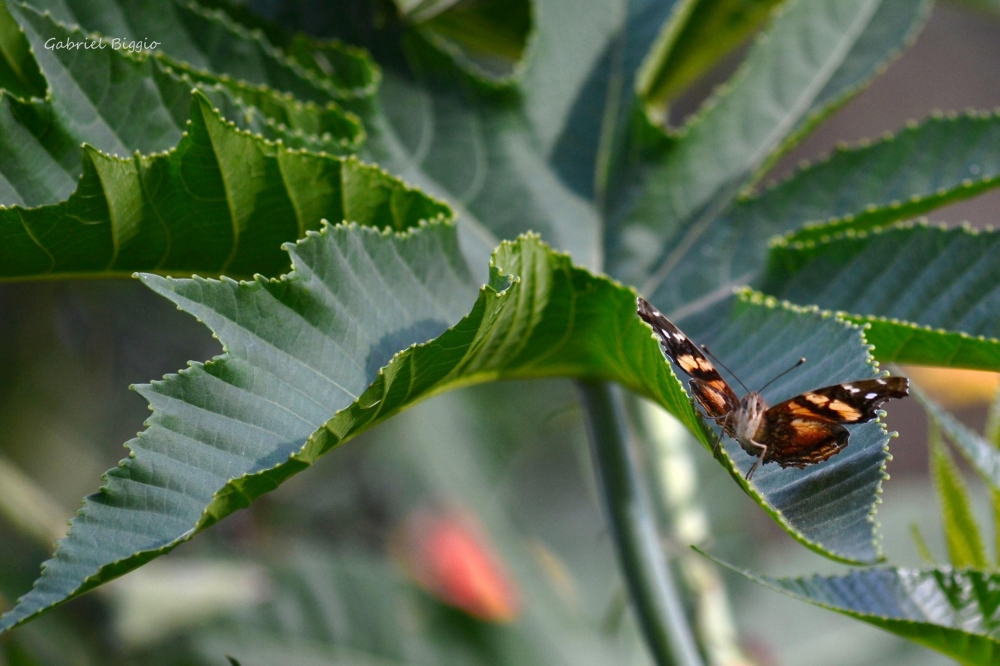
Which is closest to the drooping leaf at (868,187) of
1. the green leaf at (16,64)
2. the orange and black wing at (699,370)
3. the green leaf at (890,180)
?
the green leaf at (890,180)

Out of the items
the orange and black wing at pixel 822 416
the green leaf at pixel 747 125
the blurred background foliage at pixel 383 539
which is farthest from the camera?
the blurred background foliage at pixel 383 539

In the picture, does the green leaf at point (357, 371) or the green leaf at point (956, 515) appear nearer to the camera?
the green leaf at point (357, 371)

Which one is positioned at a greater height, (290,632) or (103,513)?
(290,632)

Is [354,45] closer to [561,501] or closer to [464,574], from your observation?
[464,574]

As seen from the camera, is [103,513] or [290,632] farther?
[290,632]

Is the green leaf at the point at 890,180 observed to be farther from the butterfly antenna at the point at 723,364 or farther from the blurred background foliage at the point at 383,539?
the blurred background foliage at the point at 383,539

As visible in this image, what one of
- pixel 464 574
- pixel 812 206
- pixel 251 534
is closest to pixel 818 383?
pixel 812 206

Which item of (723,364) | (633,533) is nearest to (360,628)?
(633,533)
